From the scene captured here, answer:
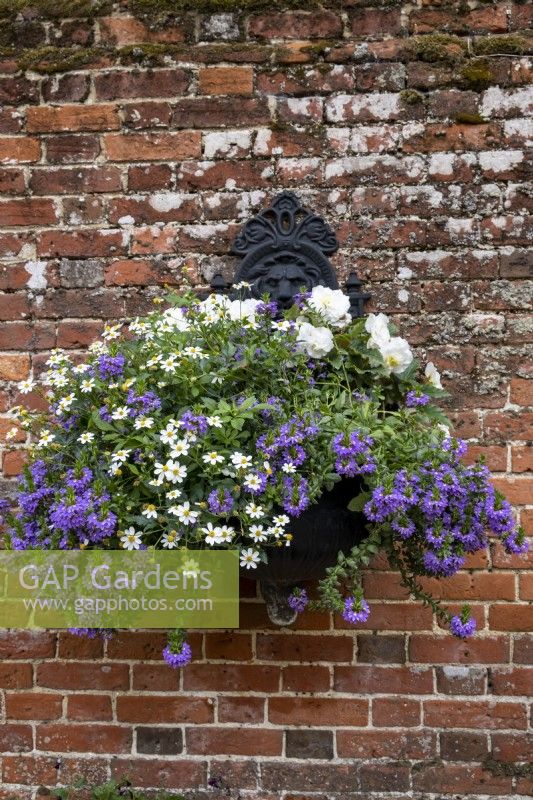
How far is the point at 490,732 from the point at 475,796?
16 cm

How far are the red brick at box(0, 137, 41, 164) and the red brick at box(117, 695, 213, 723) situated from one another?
151 cm

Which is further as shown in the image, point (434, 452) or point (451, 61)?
point (451, 61)

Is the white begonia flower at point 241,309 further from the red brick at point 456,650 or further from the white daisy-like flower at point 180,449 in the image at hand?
the red brick at point 456,650

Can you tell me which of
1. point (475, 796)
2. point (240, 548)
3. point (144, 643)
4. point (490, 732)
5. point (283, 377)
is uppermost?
point (283, 377)

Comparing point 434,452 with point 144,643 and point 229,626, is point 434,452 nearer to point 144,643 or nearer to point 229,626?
point 229,626

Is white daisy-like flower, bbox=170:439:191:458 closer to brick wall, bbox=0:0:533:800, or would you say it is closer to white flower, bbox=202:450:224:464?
white flower, bbox=202:450:224:464

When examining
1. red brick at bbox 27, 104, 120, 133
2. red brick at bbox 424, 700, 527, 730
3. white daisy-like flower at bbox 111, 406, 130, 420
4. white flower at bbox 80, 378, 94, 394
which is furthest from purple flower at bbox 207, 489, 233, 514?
red brick at bbox 27, 104, 120, 133

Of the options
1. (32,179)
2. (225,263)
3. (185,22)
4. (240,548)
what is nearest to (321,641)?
(240,548)

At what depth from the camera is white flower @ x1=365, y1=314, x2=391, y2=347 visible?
6.26 feet

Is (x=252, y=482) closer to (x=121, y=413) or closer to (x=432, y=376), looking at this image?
(x=121, y=413)

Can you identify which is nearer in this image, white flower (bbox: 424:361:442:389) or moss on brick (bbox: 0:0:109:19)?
white flower (bbox: 424:361:442:389)

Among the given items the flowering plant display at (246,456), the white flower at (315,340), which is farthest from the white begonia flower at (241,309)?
the white flower at (315,340)

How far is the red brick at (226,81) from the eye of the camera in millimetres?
2271

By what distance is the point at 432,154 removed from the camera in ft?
7.32
